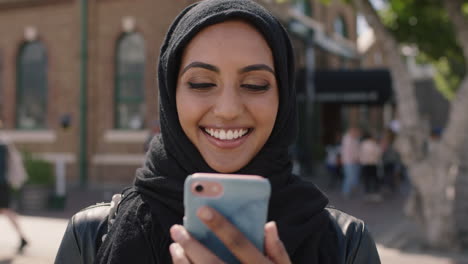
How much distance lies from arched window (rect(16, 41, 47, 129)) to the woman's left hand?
1575 cm

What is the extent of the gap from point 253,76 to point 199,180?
50 cm

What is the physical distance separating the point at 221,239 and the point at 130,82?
46.0 feet

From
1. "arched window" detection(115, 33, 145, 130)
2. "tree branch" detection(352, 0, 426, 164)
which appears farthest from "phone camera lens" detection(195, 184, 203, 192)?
"arched window" detection(115, 33, 145, 130)

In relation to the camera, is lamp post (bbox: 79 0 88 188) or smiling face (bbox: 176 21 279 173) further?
lamp post (bbox: 79 0 88 188)

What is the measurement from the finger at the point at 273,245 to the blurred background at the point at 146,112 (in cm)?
607

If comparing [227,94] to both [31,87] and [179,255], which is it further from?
[31,87]

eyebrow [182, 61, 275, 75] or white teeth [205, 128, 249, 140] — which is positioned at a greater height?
eyebrow [182, 61, 275, 75]

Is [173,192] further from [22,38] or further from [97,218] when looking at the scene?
[22,38]

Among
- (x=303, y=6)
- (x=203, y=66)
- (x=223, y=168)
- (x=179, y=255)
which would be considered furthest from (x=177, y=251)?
(x=303, y=6)

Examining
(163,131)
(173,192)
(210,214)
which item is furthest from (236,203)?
(163,131)

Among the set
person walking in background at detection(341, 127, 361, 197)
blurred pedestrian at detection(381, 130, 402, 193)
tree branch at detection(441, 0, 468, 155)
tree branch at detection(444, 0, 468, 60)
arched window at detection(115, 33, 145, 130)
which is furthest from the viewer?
arched window at detection(115, 33, 145, 130)

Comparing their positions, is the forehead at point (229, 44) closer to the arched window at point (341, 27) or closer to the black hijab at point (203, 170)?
the black hijab at point (203, 170)

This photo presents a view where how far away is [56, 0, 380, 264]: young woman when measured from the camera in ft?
4.79

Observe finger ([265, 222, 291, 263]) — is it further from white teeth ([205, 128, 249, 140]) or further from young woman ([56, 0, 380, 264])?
white teeth ([205, 128, 249, 140])
